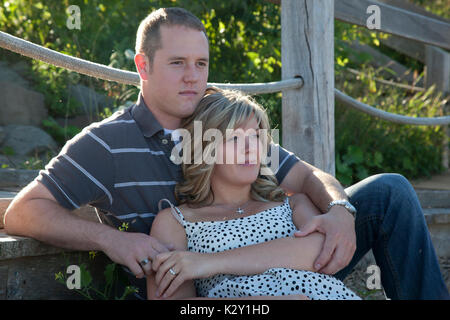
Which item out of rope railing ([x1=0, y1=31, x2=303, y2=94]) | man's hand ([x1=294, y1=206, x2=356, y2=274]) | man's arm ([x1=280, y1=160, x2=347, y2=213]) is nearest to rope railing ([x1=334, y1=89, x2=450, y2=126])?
rope railing ([x1=0, y1=31, x2=303, y2=94])

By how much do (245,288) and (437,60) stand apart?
497 centimetres

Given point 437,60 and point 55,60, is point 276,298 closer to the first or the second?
point 55,60

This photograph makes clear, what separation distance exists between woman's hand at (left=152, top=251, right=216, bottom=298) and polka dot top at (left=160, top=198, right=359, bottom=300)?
131 millimetres

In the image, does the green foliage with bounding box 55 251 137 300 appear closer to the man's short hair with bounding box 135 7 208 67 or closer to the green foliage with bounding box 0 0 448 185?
the man's short hair with bounding box 135 7 208 67

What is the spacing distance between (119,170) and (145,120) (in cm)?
24

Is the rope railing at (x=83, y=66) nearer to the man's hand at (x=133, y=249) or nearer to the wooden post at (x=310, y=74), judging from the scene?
the wooden post at (x=310, y=74)

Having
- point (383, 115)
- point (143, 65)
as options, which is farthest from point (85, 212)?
point (383, 115)

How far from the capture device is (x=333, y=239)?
2.14 meters

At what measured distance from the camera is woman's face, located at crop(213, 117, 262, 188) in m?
2.29

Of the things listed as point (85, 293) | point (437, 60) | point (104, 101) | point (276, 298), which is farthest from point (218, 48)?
point (276, 298)

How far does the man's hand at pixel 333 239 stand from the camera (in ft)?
6.96

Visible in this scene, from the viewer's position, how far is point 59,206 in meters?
2.09

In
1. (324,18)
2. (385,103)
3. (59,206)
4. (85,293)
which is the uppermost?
(324,18)

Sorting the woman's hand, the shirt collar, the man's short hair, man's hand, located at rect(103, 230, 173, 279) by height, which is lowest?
the woman's hand
